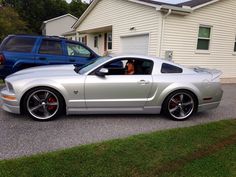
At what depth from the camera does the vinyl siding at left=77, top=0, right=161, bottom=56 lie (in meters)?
10.1

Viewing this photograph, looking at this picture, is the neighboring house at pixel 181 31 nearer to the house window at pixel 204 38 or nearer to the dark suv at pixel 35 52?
the house window at pixel 204 38

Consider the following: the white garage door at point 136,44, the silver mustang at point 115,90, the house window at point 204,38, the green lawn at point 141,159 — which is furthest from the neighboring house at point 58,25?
the green lawn at point 141,159

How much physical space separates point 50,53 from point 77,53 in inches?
35.6

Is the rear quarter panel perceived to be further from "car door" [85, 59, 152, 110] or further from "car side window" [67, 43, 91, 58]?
"car side window" [67, 43, 91, 58]

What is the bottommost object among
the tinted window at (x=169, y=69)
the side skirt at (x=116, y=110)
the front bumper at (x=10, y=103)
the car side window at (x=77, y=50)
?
the side skirt at (x=116, y=110)

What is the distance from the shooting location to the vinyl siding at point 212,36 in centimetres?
998

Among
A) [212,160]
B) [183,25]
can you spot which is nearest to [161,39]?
[183,25]

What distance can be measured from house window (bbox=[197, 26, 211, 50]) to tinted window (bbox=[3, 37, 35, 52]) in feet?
25.7

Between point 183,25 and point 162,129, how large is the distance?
23.3ft

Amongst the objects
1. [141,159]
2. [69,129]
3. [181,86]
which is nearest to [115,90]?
[69,129]

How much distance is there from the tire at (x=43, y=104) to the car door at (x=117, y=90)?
2.02ft

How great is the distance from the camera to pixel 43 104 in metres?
4.48

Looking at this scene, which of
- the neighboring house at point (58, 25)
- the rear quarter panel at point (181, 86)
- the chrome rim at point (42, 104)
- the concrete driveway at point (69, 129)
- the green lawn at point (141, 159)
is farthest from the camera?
the neighboring house at point (58, 25)

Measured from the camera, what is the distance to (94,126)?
4438 mm
